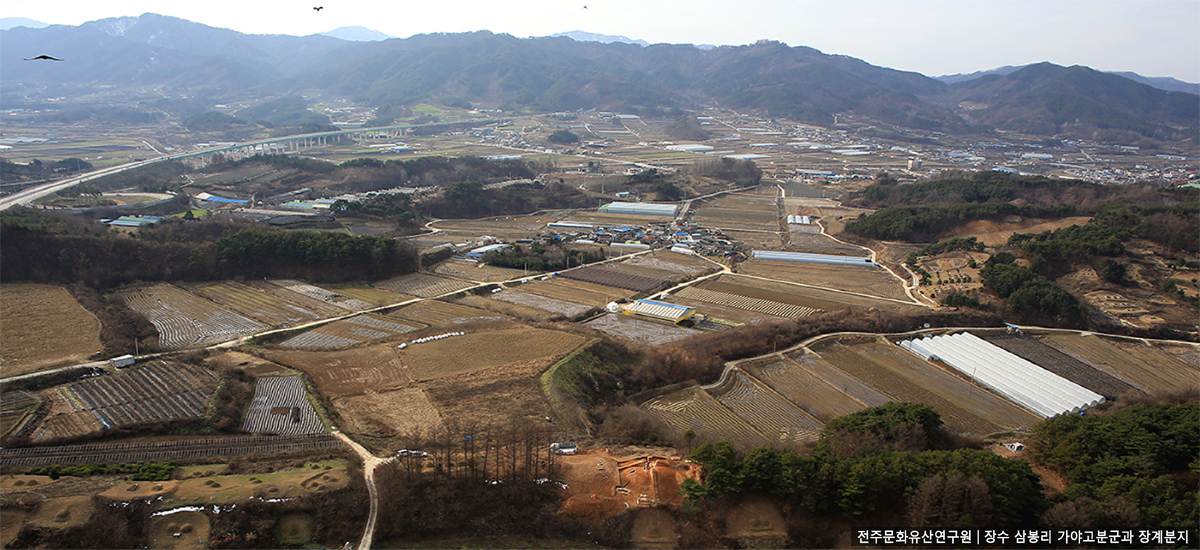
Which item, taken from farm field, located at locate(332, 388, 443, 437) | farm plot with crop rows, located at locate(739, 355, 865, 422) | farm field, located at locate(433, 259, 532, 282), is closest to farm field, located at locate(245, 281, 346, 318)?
farm field, located at locate(433, 259, 532, 282)

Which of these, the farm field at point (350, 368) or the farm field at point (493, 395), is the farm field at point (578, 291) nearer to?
the farm field at point (493, 395)

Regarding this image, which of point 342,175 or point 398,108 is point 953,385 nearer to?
point 342,175

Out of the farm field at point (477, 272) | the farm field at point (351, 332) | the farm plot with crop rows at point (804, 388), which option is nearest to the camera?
the farm plot with crop rows at point (804, 388)

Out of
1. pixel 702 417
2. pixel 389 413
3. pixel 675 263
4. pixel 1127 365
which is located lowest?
pixel 702 417

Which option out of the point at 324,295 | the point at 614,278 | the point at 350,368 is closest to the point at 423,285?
the point at 324,295

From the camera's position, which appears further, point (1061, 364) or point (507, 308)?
point (507, 308)

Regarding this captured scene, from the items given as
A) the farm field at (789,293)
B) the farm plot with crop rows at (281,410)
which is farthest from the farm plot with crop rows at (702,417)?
the farm field at (789,293)

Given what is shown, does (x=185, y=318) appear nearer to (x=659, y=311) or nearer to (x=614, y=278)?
(x=659, y=311)
